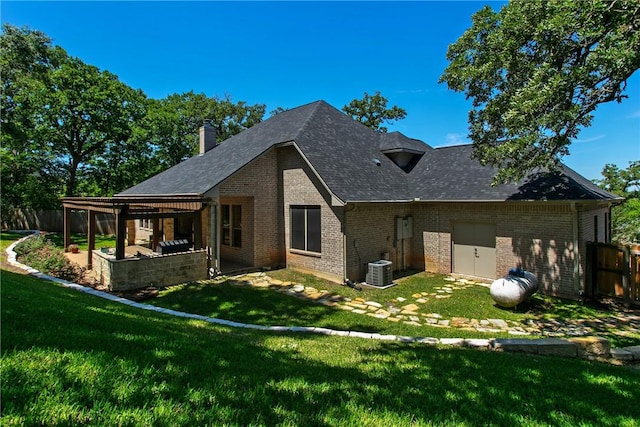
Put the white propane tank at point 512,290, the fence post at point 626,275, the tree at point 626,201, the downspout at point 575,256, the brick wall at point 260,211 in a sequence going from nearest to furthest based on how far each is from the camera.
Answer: the white propane tank at point 512,290
the fence post at point 626,275
the downspout at point 575,256
the brick wall at point 260,211
the tree at point 626,201

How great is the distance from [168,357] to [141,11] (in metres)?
11.9

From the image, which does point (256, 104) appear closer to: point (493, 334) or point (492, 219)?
point (492, 219)

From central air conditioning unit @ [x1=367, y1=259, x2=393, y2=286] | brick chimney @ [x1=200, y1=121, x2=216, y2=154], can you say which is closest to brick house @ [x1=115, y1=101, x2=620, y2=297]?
central air conditioning unit @ [x1=367, y1=259, x2=393, y2=286]

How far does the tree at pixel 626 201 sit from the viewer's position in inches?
818

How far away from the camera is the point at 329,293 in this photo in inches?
426

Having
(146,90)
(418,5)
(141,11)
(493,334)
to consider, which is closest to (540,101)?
(493,334)

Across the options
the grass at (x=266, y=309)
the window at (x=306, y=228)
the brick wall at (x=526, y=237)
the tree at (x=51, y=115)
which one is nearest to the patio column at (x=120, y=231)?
the grass at (x=266, y=309)

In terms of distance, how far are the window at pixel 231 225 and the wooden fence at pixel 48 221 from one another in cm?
1894

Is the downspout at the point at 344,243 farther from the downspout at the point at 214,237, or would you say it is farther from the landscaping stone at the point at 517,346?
the landscaping stone at the point at 517,346

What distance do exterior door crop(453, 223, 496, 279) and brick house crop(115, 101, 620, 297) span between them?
0.04 meters

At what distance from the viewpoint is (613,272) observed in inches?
392

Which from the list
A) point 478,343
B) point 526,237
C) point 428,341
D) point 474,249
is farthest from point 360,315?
point 526,237

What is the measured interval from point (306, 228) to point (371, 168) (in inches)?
177

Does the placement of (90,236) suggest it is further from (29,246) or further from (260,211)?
(260,211)
